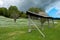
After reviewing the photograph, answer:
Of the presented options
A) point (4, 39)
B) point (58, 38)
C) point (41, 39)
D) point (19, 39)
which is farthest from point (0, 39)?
point (58, 38)

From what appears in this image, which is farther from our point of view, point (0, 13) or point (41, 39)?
point (0, 13)

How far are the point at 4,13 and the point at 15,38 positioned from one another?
99268 millimetres

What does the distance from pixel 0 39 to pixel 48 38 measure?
4.67 m

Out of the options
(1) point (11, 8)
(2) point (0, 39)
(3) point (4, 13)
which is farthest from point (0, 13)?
(2) point (0, 39)

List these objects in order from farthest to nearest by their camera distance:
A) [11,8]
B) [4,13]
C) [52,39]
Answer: [11,8] → [4,13] → [52,39]

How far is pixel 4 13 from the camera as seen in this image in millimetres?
118688

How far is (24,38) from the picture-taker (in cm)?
2012

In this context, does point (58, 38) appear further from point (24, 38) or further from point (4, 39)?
point (4, 39)

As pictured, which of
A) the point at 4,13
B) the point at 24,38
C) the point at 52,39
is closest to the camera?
the point at 52,39

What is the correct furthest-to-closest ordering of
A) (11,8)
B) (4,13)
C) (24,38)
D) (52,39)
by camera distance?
(11,8)
(4,13)
(24,38)
(52,39)

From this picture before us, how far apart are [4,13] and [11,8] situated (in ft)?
48.0

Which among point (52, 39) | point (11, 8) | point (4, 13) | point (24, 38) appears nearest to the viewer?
point (52, 39)

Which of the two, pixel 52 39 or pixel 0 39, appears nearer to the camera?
pixel 52 39

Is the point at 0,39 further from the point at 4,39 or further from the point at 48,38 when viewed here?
the point at 48,38
